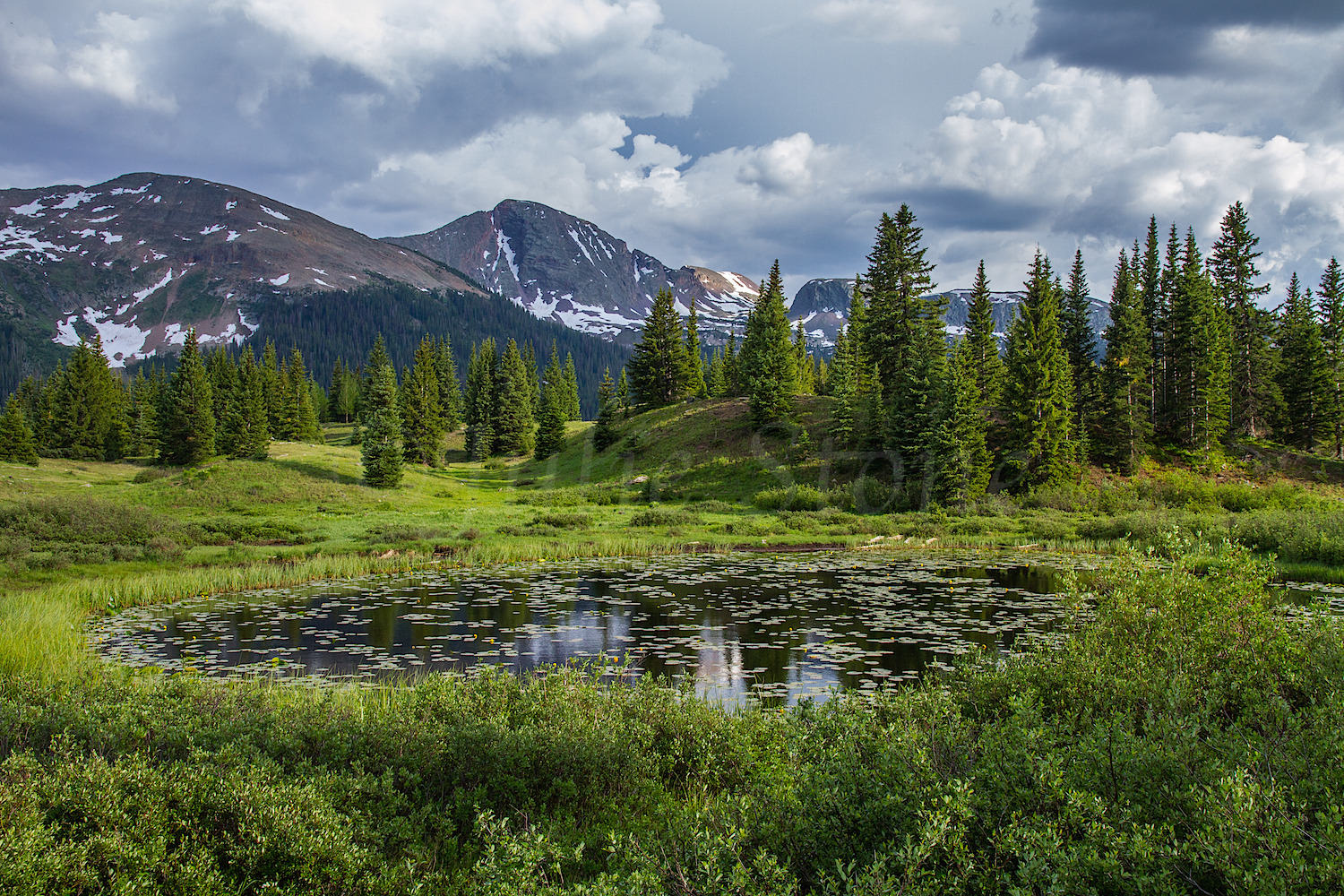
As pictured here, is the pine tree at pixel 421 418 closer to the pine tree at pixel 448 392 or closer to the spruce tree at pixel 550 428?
the spruce tree at pixel 550 428

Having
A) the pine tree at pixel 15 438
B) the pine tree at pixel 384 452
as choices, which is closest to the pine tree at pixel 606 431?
the pine tree at pixel 384 452

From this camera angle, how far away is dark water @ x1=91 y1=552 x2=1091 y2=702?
14328 millimetres

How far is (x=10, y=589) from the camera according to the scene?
1930 cm

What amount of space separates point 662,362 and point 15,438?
6201 centimetres

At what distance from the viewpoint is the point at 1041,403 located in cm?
4606

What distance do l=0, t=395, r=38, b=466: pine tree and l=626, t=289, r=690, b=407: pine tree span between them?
2250 inches

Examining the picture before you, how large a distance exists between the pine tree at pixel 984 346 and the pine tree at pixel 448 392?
66.1m

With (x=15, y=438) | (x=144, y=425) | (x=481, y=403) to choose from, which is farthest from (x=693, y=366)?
(x=15, y=438)

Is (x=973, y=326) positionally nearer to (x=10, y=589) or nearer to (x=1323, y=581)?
(x=1323, y=581)

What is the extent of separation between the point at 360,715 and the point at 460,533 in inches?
1043

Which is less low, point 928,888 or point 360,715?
point 928,888

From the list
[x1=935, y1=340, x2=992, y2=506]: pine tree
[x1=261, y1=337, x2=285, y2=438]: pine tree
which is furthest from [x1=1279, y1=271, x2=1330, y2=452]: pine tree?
[x1=261, y1=337, x2=285, y2=438]: pine tree

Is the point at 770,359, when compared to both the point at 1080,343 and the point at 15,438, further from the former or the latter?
the point at 15,438

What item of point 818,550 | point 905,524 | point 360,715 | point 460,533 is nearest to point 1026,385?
point 905,524
